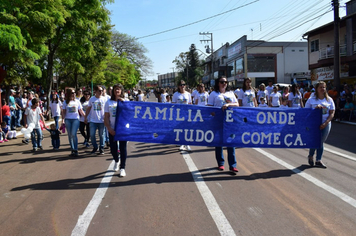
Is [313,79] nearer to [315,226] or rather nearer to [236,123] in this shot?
[236,123]

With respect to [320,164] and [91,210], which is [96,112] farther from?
[320,164]

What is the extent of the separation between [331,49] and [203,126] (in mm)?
25790

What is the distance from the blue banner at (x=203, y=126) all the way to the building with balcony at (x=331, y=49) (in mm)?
22239

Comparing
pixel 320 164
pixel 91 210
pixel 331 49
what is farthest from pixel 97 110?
pixel 331 49

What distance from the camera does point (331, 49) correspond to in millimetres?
27688

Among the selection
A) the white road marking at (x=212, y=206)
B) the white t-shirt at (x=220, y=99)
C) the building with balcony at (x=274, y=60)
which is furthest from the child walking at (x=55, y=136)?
the building with balcony at (x=274, y=60)

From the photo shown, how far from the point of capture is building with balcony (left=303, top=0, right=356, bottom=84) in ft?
84.0

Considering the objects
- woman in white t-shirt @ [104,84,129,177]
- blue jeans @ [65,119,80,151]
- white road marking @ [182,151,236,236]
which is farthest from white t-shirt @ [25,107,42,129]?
white road marking @ [182,151,236,236]

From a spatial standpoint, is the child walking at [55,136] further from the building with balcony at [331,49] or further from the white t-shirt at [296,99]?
the building with balcony at [331,49]

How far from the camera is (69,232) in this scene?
3.93 m

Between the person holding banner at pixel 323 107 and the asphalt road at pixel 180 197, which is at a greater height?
the person holding banner at pixel 323 107

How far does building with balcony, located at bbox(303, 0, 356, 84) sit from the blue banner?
2224 cm

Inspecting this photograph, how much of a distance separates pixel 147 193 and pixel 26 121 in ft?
20.8

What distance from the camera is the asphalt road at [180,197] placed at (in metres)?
4.04
